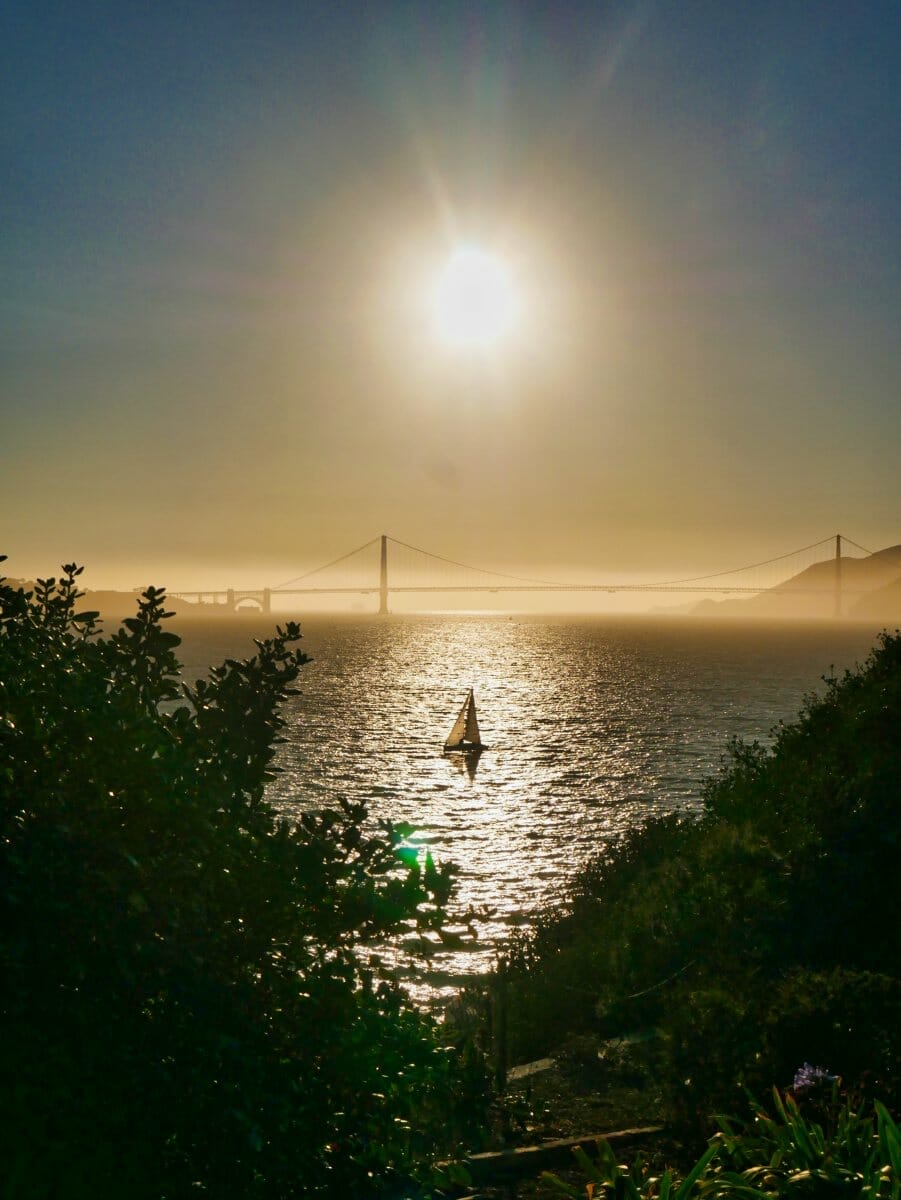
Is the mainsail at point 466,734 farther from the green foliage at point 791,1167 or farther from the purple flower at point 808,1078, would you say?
the green foliage at point 791,1167

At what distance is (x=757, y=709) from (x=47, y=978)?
358ft

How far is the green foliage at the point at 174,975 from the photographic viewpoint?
4.19 meters

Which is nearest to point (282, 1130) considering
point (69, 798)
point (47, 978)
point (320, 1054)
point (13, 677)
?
point (320, 1054)

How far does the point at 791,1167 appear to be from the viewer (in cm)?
717

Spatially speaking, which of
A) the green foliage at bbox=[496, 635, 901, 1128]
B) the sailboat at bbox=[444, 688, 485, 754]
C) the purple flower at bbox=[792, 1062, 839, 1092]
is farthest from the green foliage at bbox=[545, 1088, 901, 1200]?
the sailboat at bbox=[444, 688, 485, 754]

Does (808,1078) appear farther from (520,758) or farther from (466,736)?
(466,736)

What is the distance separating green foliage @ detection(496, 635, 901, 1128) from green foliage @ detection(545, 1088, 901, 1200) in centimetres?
168

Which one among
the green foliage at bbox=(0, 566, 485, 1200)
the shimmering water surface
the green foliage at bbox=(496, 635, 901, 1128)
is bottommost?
the shimmering water surface

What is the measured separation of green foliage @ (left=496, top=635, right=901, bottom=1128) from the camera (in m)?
10.3

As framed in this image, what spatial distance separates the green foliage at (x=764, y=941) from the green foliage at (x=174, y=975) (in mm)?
5442

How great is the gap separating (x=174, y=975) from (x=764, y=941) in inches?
486

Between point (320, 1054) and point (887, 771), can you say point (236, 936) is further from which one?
point (887, 771)

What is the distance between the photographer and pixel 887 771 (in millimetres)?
17578

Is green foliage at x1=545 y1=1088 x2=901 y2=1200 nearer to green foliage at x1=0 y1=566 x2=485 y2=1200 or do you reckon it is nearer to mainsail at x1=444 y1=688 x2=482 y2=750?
green foliage at x1=0 y1=566 x2=485 y2=1200
